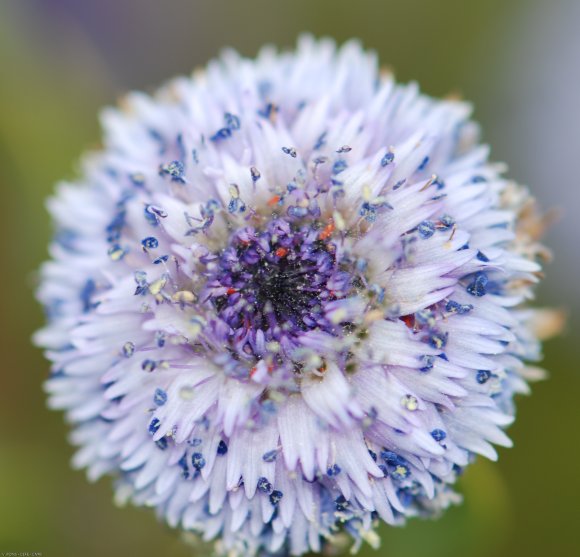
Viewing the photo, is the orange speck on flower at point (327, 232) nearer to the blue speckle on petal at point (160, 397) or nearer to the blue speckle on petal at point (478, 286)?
the blue speckle on petal at point (478, 286)

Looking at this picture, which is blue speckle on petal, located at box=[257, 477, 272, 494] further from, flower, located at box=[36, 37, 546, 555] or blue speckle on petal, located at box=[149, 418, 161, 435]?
blue speckle on petal, located at box=[149, 418, 161, 435]

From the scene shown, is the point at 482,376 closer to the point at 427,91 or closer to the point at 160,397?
the point at 160,397

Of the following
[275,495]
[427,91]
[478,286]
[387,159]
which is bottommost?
[275,495]

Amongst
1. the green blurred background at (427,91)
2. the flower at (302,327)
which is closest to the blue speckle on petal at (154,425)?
the flower at (302,327)

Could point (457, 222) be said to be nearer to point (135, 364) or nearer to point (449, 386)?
point (449, 386)

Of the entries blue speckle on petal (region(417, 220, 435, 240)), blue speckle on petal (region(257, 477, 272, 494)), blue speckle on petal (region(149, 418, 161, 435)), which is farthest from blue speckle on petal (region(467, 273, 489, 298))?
blue speckle on petal (region(149, 418, 161, 435))

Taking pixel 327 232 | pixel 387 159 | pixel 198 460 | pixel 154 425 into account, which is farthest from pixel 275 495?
pixel 387 159
